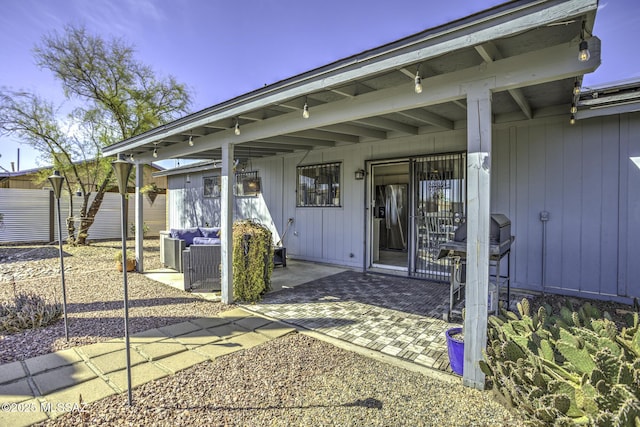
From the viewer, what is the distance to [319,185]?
772 cm

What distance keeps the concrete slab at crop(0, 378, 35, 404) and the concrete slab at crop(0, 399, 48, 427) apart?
0.10 m

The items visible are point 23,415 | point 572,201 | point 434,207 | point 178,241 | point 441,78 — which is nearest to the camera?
point 23,415

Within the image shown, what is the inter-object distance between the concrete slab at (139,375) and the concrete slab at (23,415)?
0.47 m

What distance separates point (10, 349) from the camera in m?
3.19

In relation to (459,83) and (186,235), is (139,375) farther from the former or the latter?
(186,235)

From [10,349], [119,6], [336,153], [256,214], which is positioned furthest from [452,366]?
[119,6]

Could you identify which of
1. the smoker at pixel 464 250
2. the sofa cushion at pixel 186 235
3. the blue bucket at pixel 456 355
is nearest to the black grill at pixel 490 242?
the smoker at pixel 464 250

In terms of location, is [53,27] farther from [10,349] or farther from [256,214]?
[10,349]

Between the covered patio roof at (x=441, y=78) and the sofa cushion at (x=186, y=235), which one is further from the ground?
the covered patio roof at (x=441, y=78)

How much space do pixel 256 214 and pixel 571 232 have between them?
705cm

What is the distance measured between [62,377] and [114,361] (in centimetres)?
38

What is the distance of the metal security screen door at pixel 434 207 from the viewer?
5715 mm

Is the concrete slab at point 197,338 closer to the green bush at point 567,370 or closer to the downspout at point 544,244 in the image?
the green bush at point 567,370

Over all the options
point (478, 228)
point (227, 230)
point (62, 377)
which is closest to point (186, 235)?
point (227, 230)
